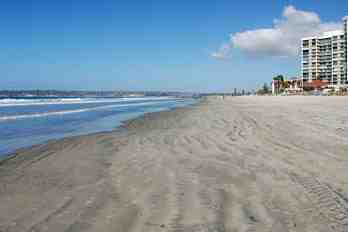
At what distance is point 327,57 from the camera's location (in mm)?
136000

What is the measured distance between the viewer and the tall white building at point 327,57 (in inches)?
4978

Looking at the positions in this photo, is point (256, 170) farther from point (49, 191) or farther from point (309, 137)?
point (309, 137)

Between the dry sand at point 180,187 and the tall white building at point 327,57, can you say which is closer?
the dry sand at point 180,187

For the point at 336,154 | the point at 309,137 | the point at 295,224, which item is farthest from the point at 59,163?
the point at 309,137

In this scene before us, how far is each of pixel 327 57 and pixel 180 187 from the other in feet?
495

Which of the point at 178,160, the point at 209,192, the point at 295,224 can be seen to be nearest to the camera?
the point at 295,224

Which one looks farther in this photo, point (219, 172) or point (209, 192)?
point (219, 172)

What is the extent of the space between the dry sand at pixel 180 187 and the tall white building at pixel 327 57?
132884mm

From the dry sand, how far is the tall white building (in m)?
133

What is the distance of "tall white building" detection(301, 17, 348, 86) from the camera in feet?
415

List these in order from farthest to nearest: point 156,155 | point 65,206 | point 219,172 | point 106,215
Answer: point 156,155 → point 219,172 → point 65,206 → point 106,215

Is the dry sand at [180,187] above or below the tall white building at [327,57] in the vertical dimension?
below

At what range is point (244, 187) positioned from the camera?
4.57 m

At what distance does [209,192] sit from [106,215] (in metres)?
1.54
